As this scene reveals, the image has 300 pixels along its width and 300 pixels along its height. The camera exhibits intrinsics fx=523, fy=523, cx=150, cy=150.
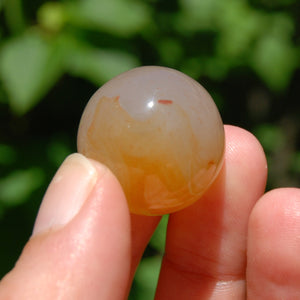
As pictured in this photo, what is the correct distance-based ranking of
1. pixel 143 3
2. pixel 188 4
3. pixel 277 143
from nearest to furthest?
pixel 143 3, pixel 188 4, pixel 277 143

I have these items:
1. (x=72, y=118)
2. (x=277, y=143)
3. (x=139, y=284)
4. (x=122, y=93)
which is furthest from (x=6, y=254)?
(x=277, y=143)

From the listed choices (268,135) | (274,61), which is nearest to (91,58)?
(274,61)

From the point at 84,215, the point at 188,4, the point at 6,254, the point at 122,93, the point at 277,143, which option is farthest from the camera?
the point at 277,143

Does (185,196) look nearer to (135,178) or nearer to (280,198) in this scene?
(135,178)

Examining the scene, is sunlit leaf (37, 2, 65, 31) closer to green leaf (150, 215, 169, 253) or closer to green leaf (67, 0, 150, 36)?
green leaf (67, 0, 150, 36)

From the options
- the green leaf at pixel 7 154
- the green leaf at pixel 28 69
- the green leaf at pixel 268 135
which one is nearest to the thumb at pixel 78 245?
the green leaf at pixel 28 69

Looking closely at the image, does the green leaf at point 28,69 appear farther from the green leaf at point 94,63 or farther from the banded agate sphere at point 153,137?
the banded agate sphere at point 153,137

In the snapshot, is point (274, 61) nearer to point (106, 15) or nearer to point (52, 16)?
point (106, 15)
